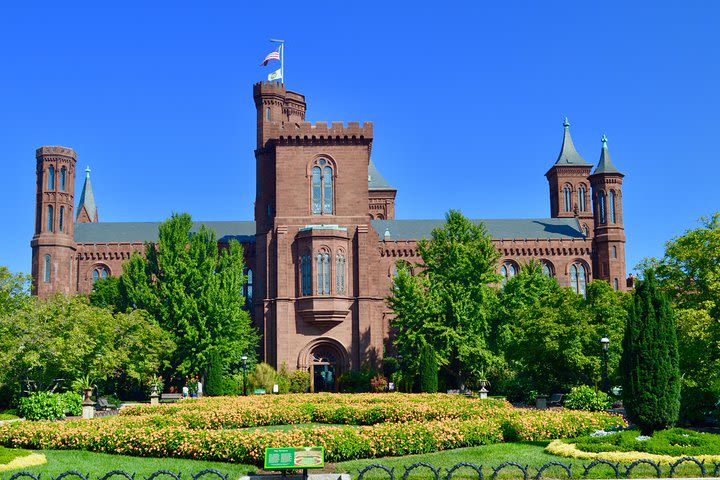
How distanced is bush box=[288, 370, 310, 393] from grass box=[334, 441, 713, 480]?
2868cm

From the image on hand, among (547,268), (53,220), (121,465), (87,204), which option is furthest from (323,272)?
(87,204)

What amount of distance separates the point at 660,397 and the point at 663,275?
14.4m

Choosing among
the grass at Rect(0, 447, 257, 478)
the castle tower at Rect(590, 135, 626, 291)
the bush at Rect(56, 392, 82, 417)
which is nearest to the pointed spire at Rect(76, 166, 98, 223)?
the castle tower at Rect(590, 135, 626, 291)

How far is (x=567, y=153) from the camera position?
281ft

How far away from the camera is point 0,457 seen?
19.4 meters

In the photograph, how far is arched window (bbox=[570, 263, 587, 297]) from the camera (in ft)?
225

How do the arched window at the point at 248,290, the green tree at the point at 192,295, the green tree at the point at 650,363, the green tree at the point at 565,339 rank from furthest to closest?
the arched window at the point at 248,290
the green tree at the point at 192,295
the green tree at the point at 565,339
the green tree at the point at 650,363

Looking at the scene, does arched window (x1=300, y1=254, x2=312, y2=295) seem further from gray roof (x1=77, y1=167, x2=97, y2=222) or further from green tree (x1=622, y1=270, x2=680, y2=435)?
gray roof (x1=77, y1=167, x2=97, y2=222)

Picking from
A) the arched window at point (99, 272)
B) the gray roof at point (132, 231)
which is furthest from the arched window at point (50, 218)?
the arched window at point (99, 272)

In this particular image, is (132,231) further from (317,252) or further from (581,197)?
(581,197)

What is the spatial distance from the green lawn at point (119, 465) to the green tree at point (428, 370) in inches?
1061

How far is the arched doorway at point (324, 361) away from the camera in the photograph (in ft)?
171

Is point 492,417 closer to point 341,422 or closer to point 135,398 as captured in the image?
point 341,422

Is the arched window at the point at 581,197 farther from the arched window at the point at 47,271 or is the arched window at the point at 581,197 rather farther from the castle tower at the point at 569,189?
the arched window at the point at 47,271
